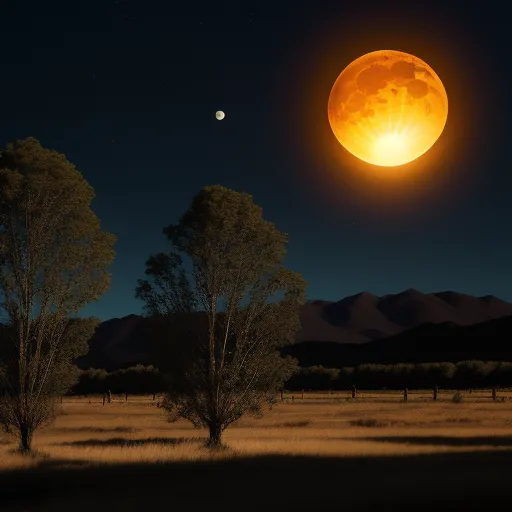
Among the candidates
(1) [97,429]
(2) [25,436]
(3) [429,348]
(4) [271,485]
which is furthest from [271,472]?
(3) [429,348]

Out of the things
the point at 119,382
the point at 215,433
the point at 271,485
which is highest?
the point at 119,382

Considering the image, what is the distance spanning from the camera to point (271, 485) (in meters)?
15.3

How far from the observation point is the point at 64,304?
79.7 feet

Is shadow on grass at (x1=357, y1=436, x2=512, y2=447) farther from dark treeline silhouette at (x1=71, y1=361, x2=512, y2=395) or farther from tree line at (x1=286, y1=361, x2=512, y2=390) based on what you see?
dark treeline silhouette at (x1=71, y1=361, x2=512, y2=395)

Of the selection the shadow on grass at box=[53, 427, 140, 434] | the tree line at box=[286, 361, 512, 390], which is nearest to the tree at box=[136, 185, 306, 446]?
the shadow on grass at box=[53, 427, 140, 434]

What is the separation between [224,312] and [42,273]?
24.4ft

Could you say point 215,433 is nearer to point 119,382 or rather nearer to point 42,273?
point 42,273

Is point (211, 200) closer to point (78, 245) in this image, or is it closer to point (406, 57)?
point (78, 245)

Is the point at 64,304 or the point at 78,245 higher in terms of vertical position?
the point at 78,245

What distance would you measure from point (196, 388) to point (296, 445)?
4751 mm

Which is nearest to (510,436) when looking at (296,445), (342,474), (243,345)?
(296,445)

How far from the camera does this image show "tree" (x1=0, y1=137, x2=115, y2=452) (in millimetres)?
23438

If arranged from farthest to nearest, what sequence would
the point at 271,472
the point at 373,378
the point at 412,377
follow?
1. the point at 373,378
2. the point at 412,377
3. the point at 271,472

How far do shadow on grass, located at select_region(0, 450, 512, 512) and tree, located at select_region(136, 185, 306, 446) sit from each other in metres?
5.25
